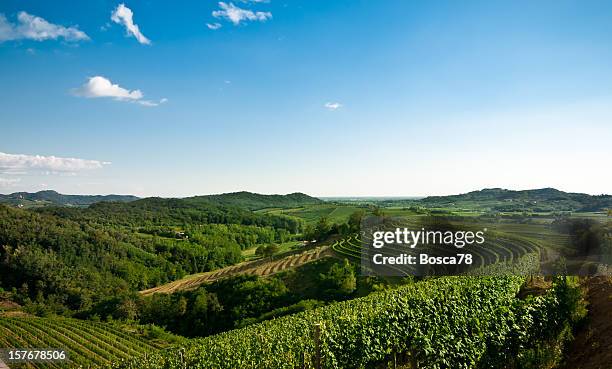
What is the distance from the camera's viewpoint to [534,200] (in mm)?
37312

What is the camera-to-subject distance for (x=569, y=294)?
1249 cm

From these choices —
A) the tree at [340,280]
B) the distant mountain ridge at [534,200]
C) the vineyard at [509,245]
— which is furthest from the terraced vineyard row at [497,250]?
the tree at [340,280]

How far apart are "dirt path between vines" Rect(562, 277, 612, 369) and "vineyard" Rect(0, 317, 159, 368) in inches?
1696

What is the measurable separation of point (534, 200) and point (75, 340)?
58.2 metres

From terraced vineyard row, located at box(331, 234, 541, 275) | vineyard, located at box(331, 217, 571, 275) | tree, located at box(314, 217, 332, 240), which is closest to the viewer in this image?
vineyard, located at box(331, 217, 571, 275)

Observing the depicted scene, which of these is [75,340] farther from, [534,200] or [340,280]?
[534,200]

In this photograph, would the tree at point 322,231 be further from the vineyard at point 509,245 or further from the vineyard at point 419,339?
the vineyard at point 419,339

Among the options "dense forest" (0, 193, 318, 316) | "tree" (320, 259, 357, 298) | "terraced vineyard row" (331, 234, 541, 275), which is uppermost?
"terraced vineyard row" (331, 234, 541, 275)

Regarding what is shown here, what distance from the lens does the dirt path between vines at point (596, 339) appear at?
943 centimetres

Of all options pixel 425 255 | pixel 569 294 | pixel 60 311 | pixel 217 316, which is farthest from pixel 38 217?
pixel 569 294

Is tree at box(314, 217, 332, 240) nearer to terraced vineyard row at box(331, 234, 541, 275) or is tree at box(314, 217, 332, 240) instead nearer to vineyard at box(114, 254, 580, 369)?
terraced vineyard row at box(331, 234, 541, 275)

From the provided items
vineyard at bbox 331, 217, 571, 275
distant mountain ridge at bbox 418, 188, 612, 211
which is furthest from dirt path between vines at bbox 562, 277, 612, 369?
distant mountain ridge at bbox 418, 188, 612, 211

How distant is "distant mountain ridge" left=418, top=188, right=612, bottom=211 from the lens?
29008 mm

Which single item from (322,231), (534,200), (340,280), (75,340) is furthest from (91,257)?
(534,200)
